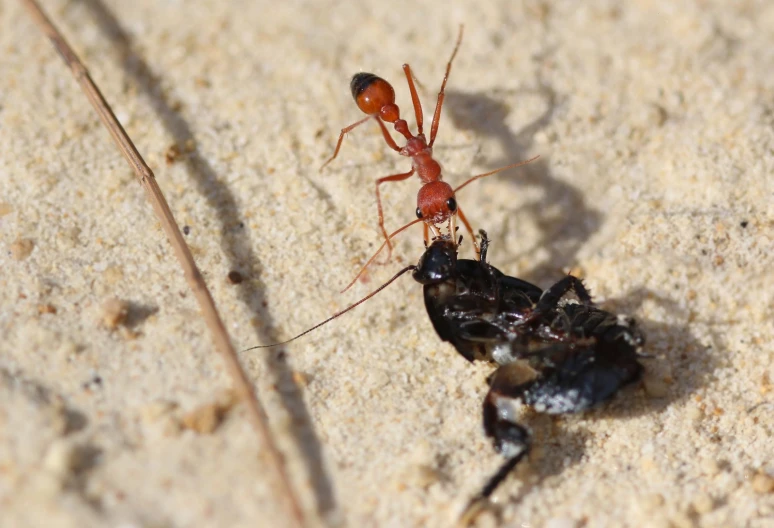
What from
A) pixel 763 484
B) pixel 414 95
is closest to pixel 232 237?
pixel 414 95

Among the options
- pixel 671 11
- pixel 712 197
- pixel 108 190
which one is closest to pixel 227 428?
pixel 108 190

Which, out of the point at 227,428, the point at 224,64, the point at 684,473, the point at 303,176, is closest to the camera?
the point at 227,428

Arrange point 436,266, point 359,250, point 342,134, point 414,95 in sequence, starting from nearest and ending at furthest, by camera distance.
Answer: point 436,266 → point 359,250 → point 342,134 → point 414,95

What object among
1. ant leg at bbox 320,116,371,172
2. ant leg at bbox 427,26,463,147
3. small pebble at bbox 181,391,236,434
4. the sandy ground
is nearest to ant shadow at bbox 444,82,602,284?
the sandy ground

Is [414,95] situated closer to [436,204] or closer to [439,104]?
[439,104]

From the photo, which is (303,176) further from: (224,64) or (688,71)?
(688,71)

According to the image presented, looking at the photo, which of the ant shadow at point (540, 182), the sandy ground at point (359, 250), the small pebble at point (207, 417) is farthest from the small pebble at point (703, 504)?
the small pebble at point (207, 417)

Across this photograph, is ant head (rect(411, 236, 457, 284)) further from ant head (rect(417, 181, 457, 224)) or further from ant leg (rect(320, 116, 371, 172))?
ant leg (rect(320, 116, 371, 172))
